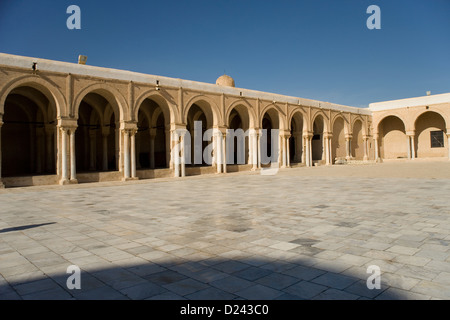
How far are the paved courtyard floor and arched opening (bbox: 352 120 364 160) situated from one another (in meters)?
27.8

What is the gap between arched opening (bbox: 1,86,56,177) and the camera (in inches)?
774

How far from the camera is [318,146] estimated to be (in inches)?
1200

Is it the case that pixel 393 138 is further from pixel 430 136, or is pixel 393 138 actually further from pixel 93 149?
pixel 93 149

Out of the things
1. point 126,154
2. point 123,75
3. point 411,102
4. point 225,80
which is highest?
point 225,80

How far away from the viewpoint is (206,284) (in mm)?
3055

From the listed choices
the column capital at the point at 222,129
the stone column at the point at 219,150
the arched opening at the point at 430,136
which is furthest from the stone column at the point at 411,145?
the stone column at the point at 219,150

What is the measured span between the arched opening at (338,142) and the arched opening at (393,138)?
669 cm

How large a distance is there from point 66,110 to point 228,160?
39.2 feet

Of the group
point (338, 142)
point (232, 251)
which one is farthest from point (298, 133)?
point (232, 251)

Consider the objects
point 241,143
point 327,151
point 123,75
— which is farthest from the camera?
point 327,151

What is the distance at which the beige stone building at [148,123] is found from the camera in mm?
15094

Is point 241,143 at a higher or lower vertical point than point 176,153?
higher

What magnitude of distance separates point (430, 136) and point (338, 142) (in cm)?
999

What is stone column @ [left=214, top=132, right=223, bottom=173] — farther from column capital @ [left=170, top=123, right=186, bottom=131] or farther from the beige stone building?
column capital @ [left=170, top=123, right=186, bottom=131]
